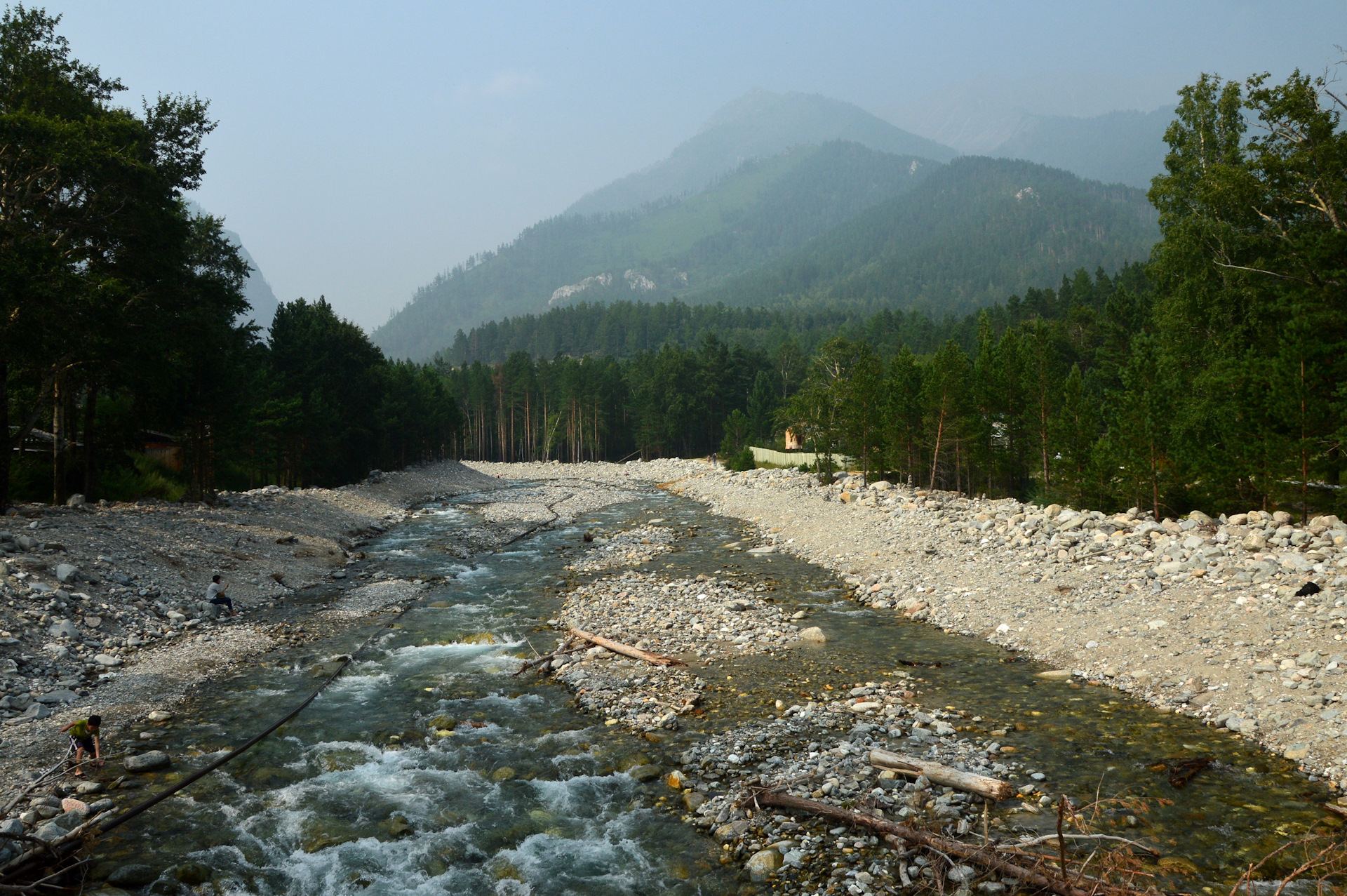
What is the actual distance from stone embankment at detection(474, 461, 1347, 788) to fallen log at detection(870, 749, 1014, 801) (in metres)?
5.00

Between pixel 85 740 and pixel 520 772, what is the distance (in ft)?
23.6

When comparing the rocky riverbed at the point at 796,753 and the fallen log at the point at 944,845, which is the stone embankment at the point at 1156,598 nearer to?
the rocky riverbed at the point at 796,753

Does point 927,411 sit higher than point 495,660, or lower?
higher

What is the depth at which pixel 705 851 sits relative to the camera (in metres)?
9.27

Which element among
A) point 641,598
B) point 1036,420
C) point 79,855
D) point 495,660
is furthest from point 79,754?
point 1036,420

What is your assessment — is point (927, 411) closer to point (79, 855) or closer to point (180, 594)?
point (180, 594)

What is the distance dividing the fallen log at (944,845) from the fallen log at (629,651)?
6150mm

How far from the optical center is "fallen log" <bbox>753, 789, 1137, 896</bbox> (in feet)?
24.3

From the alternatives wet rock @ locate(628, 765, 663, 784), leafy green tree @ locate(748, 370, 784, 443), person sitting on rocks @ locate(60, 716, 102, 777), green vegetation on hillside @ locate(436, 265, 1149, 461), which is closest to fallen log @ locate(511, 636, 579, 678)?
wet rock @ locate(628, 765, 663, 784)

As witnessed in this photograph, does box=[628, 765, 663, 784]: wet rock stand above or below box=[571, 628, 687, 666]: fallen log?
below

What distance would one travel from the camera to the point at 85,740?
11.3 m

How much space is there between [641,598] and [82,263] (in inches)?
1048

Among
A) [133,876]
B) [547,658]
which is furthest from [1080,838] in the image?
[133,876]

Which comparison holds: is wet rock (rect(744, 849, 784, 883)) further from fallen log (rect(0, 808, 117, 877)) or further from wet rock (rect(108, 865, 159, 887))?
fallen log (rect(0, 808, 117, 877))
